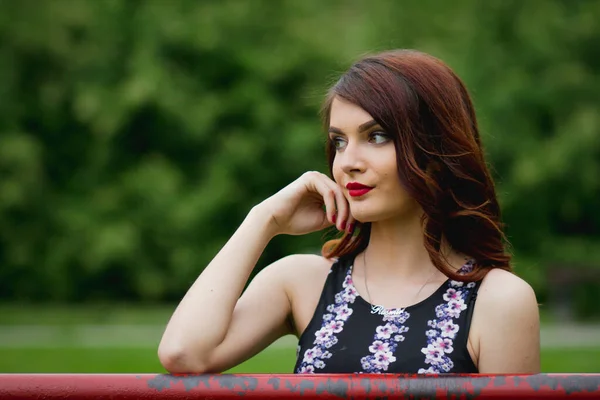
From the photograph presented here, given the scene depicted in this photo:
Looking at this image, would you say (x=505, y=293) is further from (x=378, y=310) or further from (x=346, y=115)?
(x=346, y=115)

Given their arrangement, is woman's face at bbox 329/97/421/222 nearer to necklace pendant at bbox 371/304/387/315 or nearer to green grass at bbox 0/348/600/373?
necklace pendant at bbox 371/304/387/315

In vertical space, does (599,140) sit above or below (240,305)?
below

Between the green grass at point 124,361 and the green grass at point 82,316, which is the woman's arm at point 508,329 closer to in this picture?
the green grass at point 124,361

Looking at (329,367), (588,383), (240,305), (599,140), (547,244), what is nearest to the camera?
(588,383)

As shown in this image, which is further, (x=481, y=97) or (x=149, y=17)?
(x=149, y=17)

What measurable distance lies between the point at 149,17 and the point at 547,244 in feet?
37.0

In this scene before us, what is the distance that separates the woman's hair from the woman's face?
0.07ft

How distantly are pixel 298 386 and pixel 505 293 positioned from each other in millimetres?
959

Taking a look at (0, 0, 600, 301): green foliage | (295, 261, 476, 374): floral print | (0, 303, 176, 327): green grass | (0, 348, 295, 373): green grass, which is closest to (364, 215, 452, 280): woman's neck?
(295, 261, 476, 374): floral print

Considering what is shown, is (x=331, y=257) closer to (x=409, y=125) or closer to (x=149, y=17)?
(x=409, y=125)

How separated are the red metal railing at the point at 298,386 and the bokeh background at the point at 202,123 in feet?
60.2

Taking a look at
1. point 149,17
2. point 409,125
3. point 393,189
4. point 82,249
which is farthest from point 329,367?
point 149,17

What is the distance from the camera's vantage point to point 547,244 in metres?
21.4

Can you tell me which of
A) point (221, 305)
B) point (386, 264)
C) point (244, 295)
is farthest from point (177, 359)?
point (386, 264)
